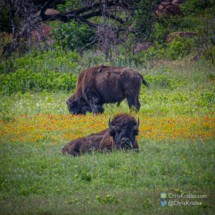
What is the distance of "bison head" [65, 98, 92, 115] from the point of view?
40.2 ft

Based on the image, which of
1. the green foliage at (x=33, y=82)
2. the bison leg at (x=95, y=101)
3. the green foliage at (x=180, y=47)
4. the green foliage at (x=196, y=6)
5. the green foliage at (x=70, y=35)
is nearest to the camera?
the bison leg at (x=95, y=101)

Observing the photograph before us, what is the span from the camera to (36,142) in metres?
8.32

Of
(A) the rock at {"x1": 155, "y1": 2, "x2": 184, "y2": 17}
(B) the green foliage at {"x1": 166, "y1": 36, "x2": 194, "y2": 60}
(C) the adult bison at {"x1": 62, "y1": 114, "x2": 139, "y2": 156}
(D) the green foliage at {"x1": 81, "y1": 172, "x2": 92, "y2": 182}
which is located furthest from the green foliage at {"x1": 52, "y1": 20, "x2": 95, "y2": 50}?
(D) the green foliage at {"x1": 81, "y1": 172, "x2": 92, "y2": 182}

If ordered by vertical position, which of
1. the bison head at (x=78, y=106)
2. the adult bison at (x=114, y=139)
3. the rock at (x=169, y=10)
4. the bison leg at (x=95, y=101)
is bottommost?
the bison head at (x=78, y=106)

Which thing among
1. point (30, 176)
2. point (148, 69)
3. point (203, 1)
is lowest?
point (148, 69)

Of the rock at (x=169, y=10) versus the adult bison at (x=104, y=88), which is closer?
the adult bison at (x=104, y=88)

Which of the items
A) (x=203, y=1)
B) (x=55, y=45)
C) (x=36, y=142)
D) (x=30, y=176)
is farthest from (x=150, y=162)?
(x=203, y=1)

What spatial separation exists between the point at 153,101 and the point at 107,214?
826cm

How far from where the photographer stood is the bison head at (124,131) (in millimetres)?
7148

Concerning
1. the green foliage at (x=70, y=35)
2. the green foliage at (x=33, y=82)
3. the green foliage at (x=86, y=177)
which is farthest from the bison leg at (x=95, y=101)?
the green foliage at (x=70, y=35)

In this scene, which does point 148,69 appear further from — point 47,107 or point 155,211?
point 155,211

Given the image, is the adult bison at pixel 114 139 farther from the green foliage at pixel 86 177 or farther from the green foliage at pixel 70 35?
the green foliage at pixel 70 35

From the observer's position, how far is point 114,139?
7391 millimetres

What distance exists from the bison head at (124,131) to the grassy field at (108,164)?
0.33 metres
